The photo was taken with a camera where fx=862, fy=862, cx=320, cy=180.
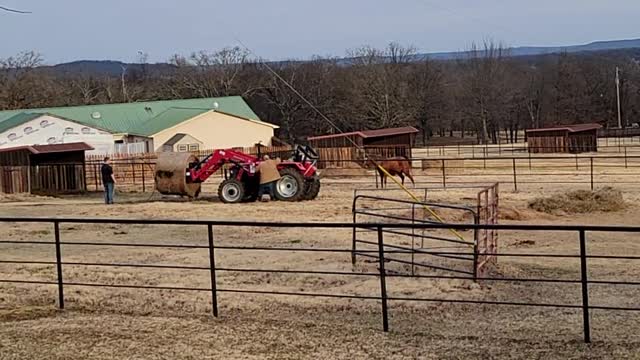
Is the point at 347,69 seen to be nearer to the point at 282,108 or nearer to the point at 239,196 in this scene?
the point at 282,108

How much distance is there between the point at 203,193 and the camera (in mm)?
30625

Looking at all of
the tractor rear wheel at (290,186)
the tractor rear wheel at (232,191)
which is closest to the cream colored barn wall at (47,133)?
the tractor rear wheel at (232,191)

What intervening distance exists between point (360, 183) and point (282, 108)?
54.6 m

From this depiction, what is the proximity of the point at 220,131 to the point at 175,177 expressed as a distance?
119ft

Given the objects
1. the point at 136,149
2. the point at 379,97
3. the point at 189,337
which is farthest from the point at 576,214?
the point at 379,97

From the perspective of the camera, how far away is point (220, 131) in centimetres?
6259

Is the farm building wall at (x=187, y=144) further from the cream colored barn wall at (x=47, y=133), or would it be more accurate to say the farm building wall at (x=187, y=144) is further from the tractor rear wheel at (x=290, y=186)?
the tractor rear wheel at (x=290, y=186)

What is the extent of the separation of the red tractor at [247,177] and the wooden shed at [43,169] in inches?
330

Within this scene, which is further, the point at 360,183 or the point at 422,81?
the point at 422,81

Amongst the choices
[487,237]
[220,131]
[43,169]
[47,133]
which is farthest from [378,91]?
[487,237]

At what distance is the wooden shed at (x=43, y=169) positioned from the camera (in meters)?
32.4

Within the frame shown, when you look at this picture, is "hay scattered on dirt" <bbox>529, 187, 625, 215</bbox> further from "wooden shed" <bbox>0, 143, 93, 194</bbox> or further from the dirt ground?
"wooden shed" <bbox>0, 143, 93, 194</bbox>

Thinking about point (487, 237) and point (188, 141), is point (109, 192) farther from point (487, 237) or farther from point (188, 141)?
point (188, 141)

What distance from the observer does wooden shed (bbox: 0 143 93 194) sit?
32375 mm
